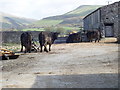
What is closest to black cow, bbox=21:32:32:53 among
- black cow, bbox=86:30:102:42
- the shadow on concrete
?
the shadow on concrete

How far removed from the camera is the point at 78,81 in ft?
24.8

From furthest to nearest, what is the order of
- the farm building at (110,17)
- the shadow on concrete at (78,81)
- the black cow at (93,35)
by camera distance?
the farm building at (110,17)
the black cow at (93,35)
the shadow on concrete at (78,81)

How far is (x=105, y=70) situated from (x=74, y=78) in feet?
6.11

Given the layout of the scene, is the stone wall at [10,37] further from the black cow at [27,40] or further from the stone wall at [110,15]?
the black cow at [27,40]

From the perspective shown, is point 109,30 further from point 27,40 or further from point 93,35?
point 27,40

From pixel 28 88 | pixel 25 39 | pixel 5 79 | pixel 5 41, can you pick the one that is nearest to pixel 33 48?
pixel 25 39

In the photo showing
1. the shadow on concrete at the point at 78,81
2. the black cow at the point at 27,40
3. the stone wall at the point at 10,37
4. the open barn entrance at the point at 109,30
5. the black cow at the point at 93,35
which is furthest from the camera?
the open barn entrance at the point at 109,30

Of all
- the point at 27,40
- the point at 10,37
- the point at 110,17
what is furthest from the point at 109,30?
the point at 27,40

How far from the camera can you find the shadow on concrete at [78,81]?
7051 millimetres

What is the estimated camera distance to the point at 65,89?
670 cm

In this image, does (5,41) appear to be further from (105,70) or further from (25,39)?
(105,70)

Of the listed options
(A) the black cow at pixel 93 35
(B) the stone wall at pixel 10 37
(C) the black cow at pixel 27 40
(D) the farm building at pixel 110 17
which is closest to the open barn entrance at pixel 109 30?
(D) the farm building at pixel 110 17

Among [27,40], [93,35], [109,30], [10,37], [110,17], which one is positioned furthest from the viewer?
[109,30]

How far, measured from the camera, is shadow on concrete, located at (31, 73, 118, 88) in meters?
7.05
